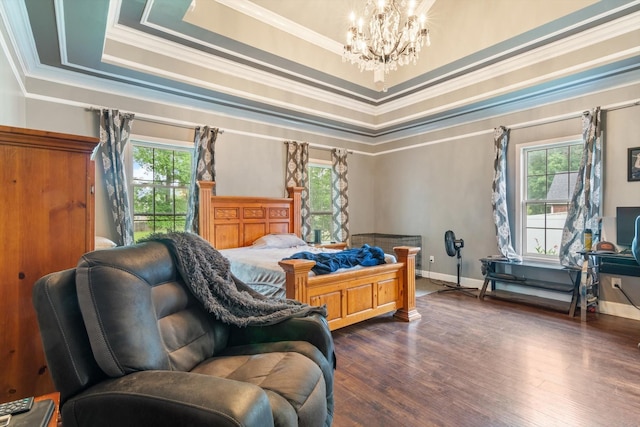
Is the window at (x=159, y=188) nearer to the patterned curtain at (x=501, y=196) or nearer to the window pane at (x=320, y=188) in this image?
the window pane at (x=320, y=188)

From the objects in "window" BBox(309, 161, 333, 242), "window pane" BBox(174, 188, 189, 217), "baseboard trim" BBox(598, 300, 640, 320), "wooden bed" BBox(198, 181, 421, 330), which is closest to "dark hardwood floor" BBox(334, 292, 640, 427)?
"baseboard trim" BBox(598, 300, 640, 320)

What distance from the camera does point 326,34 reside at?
433 cm

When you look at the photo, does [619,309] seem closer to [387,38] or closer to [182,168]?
[387,38]

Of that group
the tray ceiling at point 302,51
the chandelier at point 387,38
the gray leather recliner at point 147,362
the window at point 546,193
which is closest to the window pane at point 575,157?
the window at point 546,193

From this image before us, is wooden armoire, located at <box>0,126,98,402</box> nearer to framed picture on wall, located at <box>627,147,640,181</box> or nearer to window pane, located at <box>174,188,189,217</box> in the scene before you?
window pane, located at <box>174,188,189,217</box>

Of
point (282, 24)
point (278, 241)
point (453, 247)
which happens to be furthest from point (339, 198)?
point (282, 24)

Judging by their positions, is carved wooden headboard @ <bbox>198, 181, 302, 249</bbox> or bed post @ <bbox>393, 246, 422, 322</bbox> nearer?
bed post @ <bbox>393, 246, 422, 322</bbox>

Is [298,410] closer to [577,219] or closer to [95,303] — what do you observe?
[95,303]

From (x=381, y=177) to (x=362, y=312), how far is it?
376cm

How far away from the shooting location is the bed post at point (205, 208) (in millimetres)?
4223

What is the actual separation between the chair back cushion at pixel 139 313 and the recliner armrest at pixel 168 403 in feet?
0.34

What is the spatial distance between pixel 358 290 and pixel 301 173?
265 cm

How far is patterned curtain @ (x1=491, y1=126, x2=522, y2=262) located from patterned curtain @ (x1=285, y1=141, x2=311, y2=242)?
115 inches

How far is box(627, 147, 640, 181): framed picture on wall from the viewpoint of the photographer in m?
3.53
